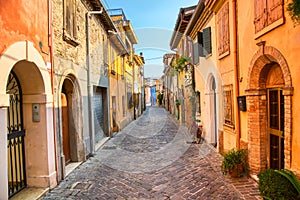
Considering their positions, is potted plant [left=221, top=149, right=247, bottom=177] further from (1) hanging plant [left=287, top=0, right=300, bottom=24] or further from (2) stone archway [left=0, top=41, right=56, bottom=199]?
(2) stone archway [left=0, top=41, right=56, bottom=199]

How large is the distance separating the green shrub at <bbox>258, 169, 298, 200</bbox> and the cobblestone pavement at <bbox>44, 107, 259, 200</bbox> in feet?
2.73

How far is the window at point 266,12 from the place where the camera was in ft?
13.6

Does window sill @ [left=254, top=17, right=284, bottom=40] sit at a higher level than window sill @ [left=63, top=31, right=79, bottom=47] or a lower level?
lower

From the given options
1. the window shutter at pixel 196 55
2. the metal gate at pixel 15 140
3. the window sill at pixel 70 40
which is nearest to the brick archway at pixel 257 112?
the window sill at pixel 70 40

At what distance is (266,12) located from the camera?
4.54 meters

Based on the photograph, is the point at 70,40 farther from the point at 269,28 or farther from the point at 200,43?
the point at 200,43

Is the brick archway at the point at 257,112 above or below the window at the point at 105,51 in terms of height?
below

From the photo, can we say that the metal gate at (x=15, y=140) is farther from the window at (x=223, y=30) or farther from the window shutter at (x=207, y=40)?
the window shutter at (x=207, y=40)

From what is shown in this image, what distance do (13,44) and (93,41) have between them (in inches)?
224

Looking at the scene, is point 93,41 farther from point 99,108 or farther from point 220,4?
point 220,4

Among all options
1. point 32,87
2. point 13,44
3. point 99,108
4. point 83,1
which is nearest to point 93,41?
point 83,1

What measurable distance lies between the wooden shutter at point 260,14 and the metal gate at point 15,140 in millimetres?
5385

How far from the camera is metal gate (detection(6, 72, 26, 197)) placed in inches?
194

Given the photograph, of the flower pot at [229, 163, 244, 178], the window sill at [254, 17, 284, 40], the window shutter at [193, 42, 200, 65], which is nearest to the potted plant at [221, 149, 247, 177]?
the flower pot at [229, 163, 244, 178]
